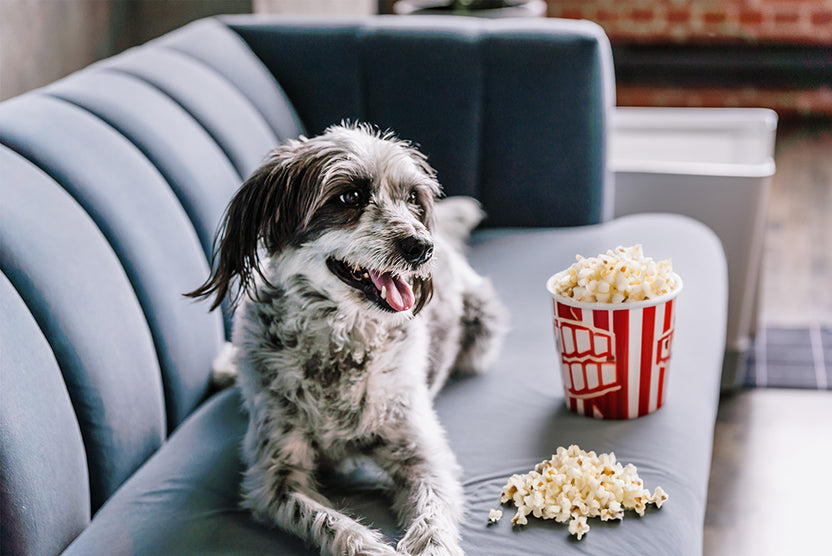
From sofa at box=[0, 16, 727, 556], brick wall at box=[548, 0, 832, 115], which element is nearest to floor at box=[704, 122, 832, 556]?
sofa at box=[0, 16, 727, 556]

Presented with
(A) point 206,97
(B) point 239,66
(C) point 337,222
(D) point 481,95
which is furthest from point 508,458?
(B) point 239,66

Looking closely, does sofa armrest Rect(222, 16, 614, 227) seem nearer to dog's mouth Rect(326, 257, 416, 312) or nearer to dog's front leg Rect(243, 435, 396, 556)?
dog's mouth Rect(326, 257, 416, 312)

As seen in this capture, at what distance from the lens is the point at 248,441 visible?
1.66 meters

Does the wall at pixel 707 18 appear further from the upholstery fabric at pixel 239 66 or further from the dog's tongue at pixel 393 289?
the dog's tongue at pixel 393 289

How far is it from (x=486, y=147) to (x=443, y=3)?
1184mm

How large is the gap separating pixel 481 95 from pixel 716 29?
392cm

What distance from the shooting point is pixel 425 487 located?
1549 mm

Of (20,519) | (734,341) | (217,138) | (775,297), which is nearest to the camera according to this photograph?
(20,519)

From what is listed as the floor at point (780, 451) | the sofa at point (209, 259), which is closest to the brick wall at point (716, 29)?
the floor at point (780, 451)

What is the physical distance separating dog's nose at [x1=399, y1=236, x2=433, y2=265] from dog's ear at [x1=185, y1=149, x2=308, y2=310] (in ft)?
0.64

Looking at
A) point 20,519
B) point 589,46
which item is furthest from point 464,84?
point 20,519

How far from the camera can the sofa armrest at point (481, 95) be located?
2.79 m

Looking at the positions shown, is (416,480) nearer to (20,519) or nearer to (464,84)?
(20,519)

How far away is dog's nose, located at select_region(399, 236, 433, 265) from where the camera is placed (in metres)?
1.51
